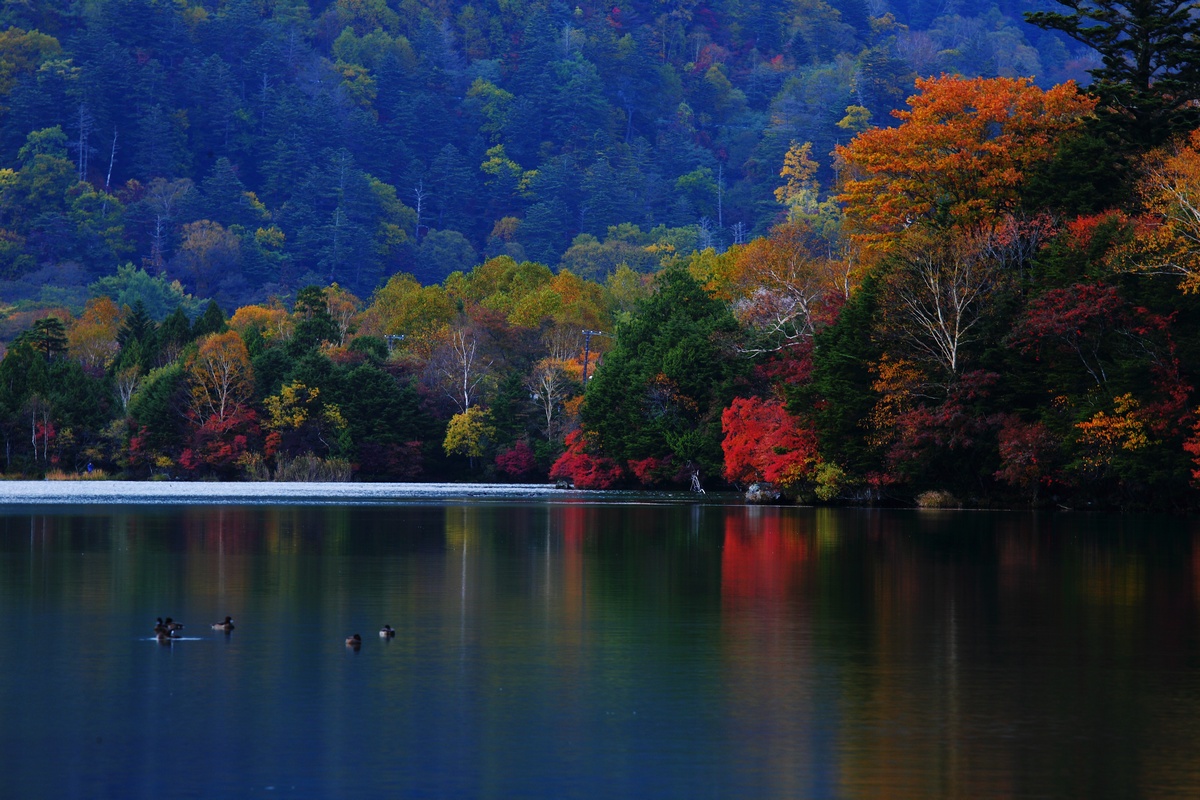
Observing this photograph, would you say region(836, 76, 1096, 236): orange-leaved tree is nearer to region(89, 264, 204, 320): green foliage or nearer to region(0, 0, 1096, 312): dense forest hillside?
region(0, 0, 1096, 312): dense forest hillside

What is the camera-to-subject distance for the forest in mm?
47438

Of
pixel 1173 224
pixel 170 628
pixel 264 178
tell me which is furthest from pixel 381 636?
pixel 264 178

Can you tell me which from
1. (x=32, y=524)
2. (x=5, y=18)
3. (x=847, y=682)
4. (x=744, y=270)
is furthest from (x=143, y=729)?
(x=5, y=18)

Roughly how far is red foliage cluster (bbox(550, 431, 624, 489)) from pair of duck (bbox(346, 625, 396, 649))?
5863 centimetres

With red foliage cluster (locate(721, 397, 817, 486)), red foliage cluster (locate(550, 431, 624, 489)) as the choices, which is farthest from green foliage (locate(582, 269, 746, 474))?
red foliage cluster (locate(721, 397, 817, 486))

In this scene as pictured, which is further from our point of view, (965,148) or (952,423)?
(965,148)

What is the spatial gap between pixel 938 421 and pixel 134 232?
13504 cm

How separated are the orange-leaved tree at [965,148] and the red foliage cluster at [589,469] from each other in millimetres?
22029

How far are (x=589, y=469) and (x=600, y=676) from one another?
206 feet

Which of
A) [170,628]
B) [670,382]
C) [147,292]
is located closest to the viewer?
[170,628]

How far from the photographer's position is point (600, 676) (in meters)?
14.0

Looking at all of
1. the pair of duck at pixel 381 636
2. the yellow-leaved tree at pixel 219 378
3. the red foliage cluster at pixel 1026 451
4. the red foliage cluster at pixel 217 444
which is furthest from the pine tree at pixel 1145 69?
the yellow-leaved tree at pixel 219 378

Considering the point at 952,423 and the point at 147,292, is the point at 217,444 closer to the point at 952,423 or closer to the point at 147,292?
the point at 952,423

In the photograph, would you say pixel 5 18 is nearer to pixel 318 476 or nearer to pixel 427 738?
pixel 318 476
